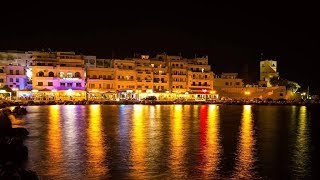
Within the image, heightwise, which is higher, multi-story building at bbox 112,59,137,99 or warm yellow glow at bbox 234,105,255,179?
multi-story building at bbox 112,59,137,99

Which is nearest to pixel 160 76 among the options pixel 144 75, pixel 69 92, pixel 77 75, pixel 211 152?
pixel 144 75

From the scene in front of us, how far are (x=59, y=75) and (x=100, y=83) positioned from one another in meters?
8.25

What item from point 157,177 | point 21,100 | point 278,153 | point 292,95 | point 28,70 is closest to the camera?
point 157,177

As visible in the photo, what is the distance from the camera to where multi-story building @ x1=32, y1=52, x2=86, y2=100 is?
241 ft

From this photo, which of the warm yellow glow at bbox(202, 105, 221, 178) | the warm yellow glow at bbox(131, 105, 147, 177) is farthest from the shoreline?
the warm yellow glow at bbox(202, 105, 221, 178)

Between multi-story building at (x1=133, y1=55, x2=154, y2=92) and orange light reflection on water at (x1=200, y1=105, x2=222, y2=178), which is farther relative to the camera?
Result: multi-story building at (x1=133, y1=55, x2=154, y2=92)

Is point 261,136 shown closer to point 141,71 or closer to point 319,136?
point 319,136

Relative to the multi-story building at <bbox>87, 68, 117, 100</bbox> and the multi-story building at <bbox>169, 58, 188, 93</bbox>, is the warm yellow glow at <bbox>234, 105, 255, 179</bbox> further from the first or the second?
the multi-story building at <bbox>169, 58, 188, 93</bbox>

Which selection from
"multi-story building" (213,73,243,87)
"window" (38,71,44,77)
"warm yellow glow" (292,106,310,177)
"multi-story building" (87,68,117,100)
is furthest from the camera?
"multi-story building" (213,73,243,87)

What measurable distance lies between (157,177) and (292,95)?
287 ft

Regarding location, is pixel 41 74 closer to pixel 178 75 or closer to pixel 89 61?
pixel 89 61

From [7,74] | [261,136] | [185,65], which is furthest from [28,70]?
[261,136]

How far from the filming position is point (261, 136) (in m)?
27.8

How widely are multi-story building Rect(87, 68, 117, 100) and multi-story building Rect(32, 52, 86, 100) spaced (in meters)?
1.70
